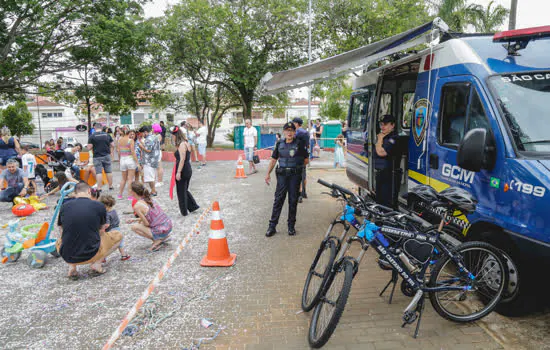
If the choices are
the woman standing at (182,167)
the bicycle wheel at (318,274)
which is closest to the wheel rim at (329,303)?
the bicycle wheel at (318,274)

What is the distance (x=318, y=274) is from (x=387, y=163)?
265 cm

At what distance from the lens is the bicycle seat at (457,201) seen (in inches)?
123

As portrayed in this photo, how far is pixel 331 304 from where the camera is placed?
3094 millimetres

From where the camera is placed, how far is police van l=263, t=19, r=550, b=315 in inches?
125

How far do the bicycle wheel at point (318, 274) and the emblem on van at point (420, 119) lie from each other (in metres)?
2.28

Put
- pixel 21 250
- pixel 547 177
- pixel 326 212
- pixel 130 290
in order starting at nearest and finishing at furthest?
pixel 547 177 < pixel 130 290 < pixel 21 250 < pixel 326 212

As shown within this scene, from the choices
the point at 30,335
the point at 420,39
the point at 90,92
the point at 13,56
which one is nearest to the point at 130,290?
the point at 30,335

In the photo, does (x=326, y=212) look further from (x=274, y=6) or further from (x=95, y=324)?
(x=274, y=6)

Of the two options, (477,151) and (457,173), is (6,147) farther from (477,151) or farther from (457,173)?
(477,151)

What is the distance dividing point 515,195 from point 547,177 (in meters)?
0.31

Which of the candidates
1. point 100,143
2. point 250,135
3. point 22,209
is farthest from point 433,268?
point 250,135

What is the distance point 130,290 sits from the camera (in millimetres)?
4395

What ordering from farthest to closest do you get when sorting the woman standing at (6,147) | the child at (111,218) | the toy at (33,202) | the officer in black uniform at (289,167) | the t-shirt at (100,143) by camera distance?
the woman standing at (6,147)
the t-shirt at (100,143)
the toy at (33,202)
the officer in black uniform at (289,167)
the child at (111,218)

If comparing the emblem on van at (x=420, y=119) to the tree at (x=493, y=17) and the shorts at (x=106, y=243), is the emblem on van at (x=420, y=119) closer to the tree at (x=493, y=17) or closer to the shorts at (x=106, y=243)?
the shorts at (x=106, y=243)
